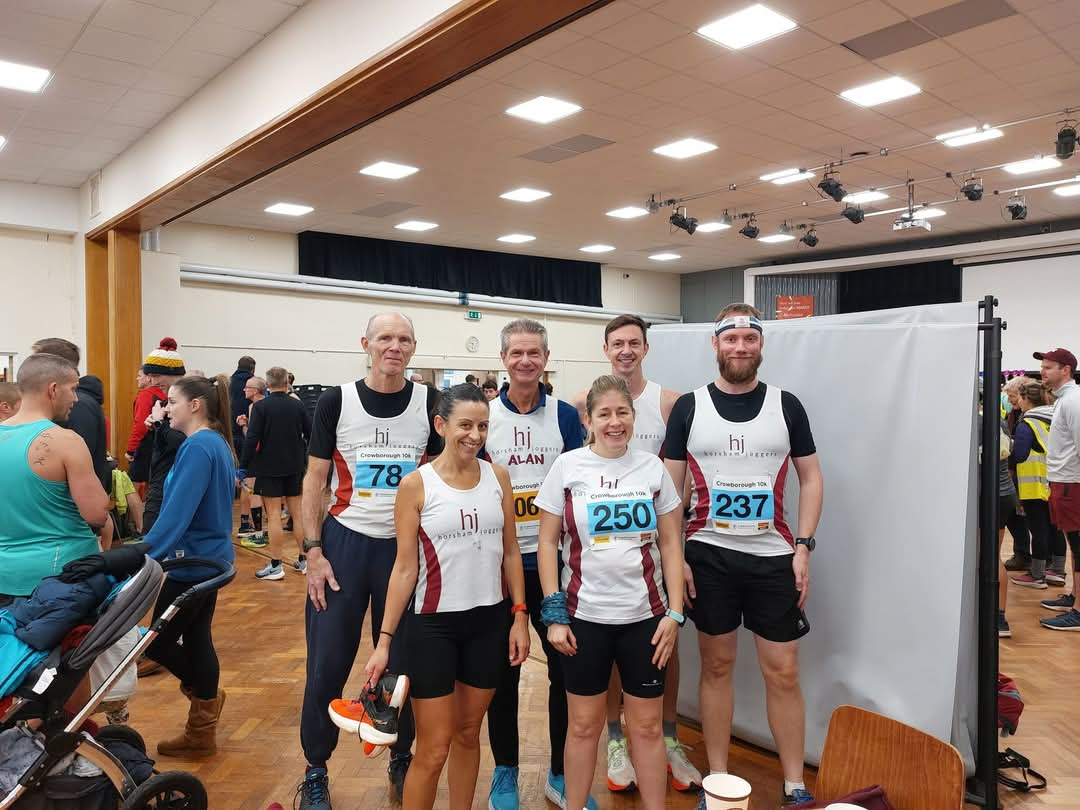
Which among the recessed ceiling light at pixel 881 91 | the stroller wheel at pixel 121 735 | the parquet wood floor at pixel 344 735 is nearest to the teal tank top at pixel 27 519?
the stroller wheel at pixel 121 735

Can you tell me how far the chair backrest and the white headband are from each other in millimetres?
1181

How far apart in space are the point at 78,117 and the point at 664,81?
16.7 feet

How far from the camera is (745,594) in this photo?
2.48 m

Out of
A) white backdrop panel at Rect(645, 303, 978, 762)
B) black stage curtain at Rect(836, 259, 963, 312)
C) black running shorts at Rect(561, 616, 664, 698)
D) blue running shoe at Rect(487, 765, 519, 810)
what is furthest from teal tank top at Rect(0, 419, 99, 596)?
black stage curtain at Rect(836, 259, 963, 312)

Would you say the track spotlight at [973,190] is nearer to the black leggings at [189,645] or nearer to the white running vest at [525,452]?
the white running vest at [525,452]

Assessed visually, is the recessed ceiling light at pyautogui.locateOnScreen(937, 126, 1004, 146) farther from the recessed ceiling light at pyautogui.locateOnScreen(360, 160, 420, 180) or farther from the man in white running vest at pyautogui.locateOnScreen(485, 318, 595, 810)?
the man in white running vest at pyautogui.locateOnScreen(485, 318, 595, 810)

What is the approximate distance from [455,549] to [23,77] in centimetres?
605

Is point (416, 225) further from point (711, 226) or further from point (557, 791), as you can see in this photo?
point (557, 791)

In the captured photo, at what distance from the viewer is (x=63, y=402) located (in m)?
2.69

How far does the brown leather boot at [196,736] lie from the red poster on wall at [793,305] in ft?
42.9

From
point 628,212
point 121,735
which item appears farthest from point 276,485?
point 628,212

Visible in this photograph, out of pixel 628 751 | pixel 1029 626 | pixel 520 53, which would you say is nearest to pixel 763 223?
pixel 520 53

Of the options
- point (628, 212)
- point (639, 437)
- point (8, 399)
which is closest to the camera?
point (639, 437)

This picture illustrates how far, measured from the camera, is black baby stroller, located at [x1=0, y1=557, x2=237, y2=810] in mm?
1984
